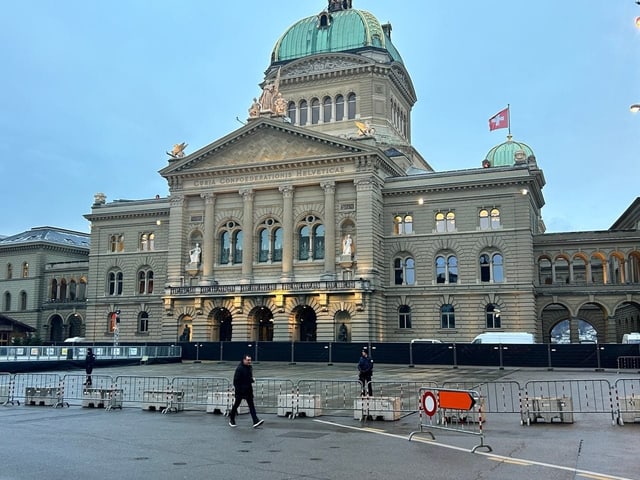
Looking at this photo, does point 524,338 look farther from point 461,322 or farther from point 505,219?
point 505,219

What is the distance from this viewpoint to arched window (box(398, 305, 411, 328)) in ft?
207

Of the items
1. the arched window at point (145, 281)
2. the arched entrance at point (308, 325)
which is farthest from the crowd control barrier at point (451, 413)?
the arched window at point (145, 281)

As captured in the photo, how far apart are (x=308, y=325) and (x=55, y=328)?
3771 centimetres

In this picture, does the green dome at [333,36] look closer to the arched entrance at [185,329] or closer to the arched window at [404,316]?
the arched window at [404,316]

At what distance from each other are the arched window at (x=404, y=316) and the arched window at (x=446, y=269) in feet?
13.0

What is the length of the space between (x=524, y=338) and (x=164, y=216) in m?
40.1

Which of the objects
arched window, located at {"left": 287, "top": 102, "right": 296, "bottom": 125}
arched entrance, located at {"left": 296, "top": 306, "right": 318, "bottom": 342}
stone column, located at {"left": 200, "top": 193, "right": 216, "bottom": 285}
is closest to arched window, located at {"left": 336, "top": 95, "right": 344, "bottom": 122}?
arched window, located at {"left": 287, "top": 102, "right": 296, "bottom": 125}

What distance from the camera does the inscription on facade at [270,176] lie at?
63906mm

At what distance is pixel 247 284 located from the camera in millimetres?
64188

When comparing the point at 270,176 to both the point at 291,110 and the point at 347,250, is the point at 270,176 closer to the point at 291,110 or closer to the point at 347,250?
the point at 347,250

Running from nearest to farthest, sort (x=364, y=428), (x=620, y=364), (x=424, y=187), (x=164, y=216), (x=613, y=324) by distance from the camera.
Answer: (x=364, y=428) → (x=620, y=364) → (x=613, y=324) → (x=424, y=187) → (x=164, y=216)

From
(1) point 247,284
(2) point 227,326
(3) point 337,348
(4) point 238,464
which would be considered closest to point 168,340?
(2) point 227,326

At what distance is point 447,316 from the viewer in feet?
202

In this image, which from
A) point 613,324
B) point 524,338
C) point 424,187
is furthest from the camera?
point 424,187
